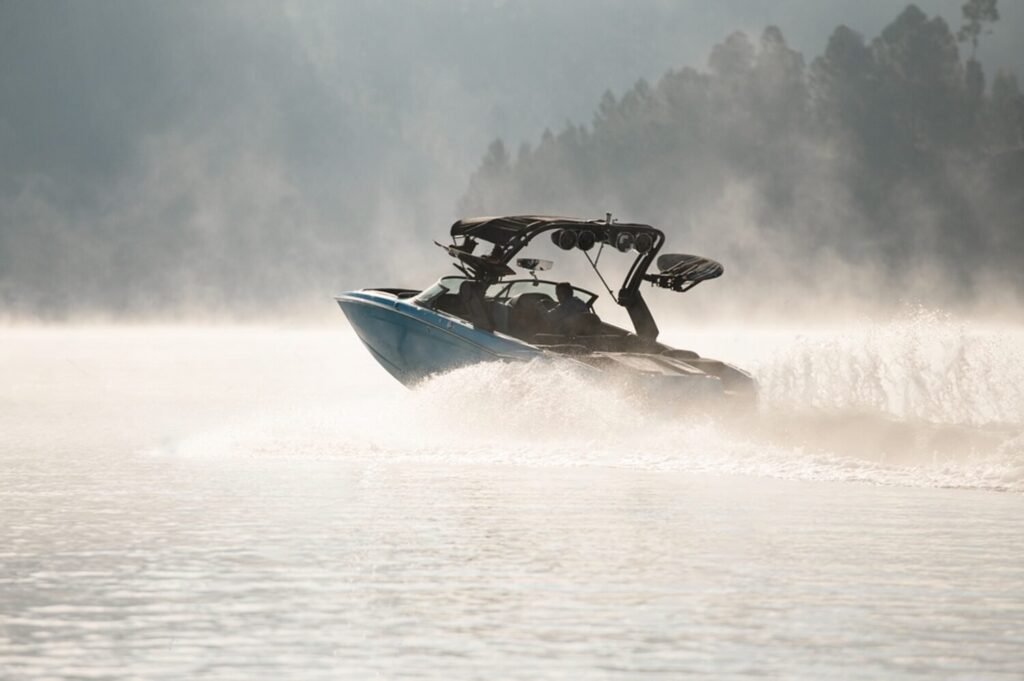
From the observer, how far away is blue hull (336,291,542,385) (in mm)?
22123

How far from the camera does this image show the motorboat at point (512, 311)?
882 inches

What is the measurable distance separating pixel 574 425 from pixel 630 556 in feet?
27.1

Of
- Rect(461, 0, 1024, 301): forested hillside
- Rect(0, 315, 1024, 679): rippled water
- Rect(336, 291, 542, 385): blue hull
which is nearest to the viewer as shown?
Rect(0, 315, 1024, 679): rippled water

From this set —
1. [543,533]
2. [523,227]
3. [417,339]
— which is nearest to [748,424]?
[523,227]

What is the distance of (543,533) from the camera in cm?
1334

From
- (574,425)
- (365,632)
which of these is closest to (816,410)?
(574,425)

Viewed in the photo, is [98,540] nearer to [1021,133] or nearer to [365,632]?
[365,632]

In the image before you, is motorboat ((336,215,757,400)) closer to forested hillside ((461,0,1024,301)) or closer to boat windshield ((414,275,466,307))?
boat windshield ((414,275,466,307))

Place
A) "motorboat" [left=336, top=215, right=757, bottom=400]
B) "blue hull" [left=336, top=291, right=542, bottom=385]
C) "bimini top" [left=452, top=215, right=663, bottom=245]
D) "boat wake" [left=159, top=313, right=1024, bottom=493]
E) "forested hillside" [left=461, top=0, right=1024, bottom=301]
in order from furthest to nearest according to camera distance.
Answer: "forested hillside" [left=461, top=0, right=1024, bottom=301] < "bimini top" [left=452, top=215, right=663, bottom=245] < "motorboat" [left=336, top=215, right=757, bottom=400] < "blue hull" [left=336, top=291, right=542, bottom=385] < "boat wake" [left=159, top=313, right=1024, bottom=493]

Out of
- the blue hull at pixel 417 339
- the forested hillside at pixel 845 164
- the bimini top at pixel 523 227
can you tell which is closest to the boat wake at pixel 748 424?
the blue hull at pixel 417 339

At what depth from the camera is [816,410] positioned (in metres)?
20.0

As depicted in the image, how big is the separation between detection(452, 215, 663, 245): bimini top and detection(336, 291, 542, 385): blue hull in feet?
4.49

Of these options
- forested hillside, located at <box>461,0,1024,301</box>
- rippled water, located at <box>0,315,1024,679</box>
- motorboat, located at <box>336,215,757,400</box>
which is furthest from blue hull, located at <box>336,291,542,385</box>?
forested hillside, located at <box>461,0,1024,301</box>

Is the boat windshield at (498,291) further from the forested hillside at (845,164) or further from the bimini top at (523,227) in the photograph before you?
the forested hillside at (845,164)
